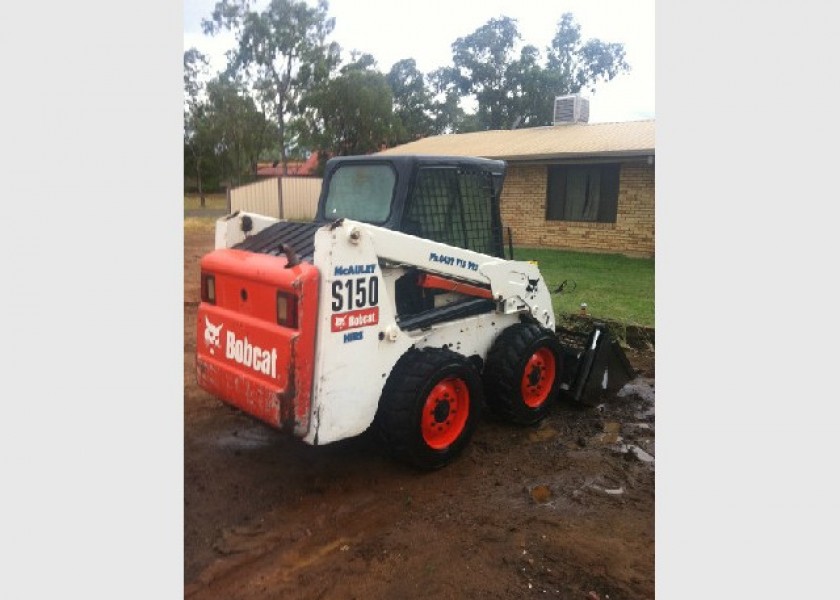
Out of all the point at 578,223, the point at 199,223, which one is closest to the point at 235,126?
the point at 199,223

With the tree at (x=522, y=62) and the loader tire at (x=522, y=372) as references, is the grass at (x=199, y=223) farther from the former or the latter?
the loader tire at (x=522, y=372)

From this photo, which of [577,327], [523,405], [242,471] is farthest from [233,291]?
[577,327]

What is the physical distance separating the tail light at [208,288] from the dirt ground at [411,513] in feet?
0.14

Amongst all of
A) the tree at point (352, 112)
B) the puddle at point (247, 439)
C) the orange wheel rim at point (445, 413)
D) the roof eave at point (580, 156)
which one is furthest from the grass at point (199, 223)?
the roof eave at point (580, 156)

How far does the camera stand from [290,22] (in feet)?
8.48

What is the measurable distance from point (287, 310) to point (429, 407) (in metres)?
0.96

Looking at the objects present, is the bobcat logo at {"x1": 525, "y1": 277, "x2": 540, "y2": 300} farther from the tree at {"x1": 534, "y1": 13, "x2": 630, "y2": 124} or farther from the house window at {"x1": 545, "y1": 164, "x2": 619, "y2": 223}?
the house window at {"x1": 545, "y1": 164, "x2": 619, "y2": 223}

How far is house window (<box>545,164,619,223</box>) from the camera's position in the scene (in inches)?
293

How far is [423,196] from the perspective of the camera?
3.44m

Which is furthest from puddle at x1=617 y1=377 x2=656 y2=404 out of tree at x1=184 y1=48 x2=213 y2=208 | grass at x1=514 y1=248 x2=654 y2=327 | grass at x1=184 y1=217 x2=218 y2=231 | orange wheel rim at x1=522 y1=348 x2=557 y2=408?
tree at x1=184 y1=48 x2=213 y2=208

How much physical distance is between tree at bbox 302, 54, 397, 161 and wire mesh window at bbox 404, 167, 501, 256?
592mm

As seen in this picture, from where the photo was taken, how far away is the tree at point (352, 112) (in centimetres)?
316

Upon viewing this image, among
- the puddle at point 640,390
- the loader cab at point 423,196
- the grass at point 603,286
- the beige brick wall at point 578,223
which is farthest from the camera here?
the beige brick wall at point 578,223

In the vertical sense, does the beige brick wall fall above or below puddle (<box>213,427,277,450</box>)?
above
